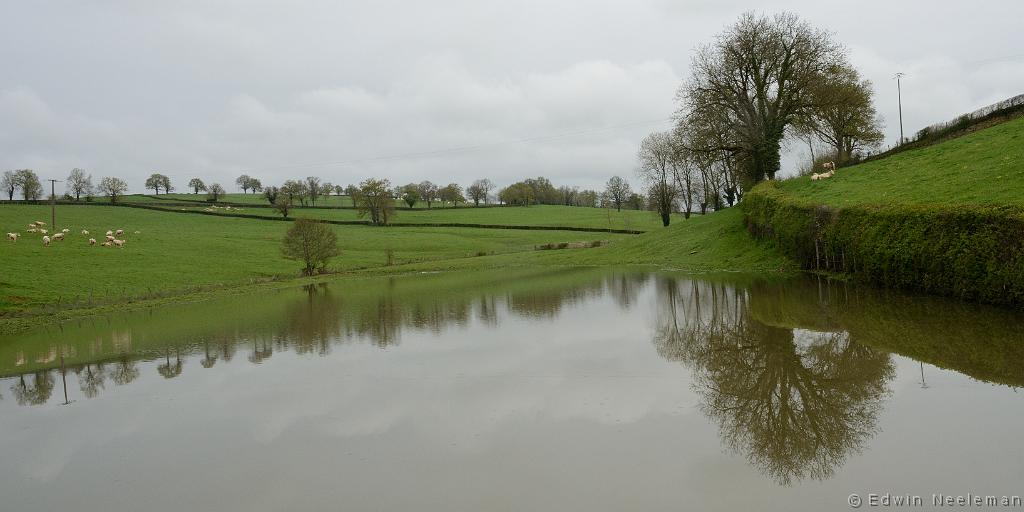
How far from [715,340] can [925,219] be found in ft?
31.4

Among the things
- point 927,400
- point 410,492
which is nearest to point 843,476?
point 927,400

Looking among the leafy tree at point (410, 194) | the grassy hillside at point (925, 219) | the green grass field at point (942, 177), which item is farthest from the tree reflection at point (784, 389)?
the leafy tree at point (410, 194)

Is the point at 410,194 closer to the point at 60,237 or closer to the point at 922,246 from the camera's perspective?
the point at 60,237

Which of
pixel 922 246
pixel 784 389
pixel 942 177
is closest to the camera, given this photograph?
pixel 784 389

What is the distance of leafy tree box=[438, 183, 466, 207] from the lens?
496ft

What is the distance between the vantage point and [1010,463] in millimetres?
6156

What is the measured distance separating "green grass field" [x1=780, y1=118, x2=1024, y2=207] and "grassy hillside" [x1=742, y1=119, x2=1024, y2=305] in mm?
64

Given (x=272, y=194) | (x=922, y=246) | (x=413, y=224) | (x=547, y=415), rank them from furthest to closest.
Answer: (x=272, y=194)
(x=413, y=224)
(x=922, y=246)
(x=547, y=415)

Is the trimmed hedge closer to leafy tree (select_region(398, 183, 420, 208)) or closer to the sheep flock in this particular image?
the sheep flock

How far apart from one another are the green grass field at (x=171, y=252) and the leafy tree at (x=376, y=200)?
589 cm

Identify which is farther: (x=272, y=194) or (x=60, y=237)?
(x=272, y=194)

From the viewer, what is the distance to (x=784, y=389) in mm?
9375

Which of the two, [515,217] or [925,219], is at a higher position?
[515,217]

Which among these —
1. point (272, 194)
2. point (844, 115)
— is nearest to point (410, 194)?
point (272, 194)
